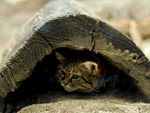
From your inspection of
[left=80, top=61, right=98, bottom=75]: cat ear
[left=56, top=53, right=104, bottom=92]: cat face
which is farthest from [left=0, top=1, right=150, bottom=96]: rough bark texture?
[left=56, top=53, right=104, bottom=92]: cat face

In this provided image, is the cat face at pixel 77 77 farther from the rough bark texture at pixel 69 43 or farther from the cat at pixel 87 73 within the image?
the rough bark texture at pixel 69 43

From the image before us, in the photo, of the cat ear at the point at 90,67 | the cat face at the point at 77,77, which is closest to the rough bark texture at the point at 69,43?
the cat ear at the point at 90,67

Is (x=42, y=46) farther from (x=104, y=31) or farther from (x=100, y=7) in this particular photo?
(x=100, y=7)

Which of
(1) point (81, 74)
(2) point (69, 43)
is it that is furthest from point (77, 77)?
(2) point (69, 43)

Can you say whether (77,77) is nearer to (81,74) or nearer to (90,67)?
(81,74)

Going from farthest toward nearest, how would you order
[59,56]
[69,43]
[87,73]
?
[87,73] → [59,56] → [69,43]

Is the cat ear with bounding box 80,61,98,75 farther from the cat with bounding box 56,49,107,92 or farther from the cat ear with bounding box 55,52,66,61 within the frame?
the cat ear with bounding box 55,52,66,61
